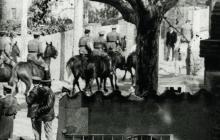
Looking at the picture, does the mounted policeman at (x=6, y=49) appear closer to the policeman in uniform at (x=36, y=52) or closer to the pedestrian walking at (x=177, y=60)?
the policeman in uniform at (x=36, y=52)

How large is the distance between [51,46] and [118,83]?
1297mm

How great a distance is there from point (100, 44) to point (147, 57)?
1.13m

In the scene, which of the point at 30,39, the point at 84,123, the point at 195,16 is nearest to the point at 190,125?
the point at 84,123

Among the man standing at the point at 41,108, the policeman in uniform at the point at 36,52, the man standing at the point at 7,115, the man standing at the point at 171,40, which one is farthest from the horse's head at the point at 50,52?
the man standing at the point at 171,40

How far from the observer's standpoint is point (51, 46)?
436 inches

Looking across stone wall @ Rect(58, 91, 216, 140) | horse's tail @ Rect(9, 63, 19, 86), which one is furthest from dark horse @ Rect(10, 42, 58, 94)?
stone wall @ Rect(58, 91, 216, 140)

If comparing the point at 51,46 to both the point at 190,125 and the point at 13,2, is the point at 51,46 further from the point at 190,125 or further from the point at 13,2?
the point at 190,125

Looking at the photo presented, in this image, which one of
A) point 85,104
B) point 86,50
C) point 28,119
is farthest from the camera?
point 86,50

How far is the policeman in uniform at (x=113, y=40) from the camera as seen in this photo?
11.1m

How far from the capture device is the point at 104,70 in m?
11.1

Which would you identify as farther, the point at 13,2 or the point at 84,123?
the point at 13,2

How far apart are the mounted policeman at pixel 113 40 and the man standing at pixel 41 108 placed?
180cm

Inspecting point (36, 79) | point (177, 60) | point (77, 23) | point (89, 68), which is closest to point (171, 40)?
point (177, 60)

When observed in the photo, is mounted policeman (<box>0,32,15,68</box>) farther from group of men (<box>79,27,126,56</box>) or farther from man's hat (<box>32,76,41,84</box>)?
group of men (<box>79,27,126,56</box>)
